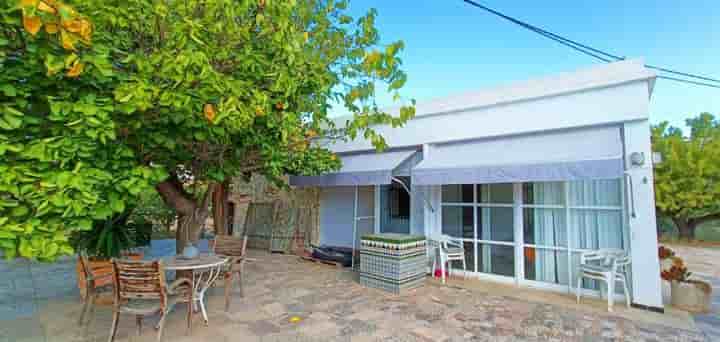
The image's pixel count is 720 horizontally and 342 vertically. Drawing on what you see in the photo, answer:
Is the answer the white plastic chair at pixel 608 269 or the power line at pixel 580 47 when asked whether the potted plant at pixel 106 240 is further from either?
the power line at pixel 580 47

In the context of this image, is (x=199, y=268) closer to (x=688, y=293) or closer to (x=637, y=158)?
(x=637, y=158)

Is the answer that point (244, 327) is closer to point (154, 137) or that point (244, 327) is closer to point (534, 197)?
point (154, 137)

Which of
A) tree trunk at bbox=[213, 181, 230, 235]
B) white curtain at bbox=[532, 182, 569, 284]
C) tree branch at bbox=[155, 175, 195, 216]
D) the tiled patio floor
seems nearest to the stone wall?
tree trunk at bbox=[213, 181, 230, 235]

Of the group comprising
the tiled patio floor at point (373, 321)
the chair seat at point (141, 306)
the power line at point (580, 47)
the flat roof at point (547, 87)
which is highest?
the power line at point (580, 47)

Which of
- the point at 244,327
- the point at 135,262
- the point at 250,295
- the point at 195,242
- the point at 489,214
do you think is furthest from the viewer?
the point at 489,214

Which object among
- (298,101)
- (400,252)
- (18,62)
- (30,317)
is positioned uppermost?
(298,101)

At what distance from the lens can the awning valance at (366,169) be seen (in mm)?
9539

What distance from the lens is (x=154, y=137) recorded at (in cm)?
446

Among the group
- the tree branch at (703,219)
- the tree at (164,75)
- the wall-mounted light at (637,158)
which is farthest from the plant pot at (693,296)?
the tree branch at (703,219)

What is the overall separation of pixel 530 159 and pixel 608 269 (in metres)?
2.77

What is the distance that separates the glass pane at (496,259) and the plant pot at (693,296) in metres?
3.27

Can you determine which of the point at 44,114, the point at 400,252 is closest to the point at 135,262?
the point at 44,114

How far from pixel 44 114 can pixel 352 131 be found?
4.81 metres

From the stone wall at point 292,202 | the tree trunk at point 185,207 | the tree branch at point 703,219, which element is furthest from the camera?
the tree branch at point 703,219
